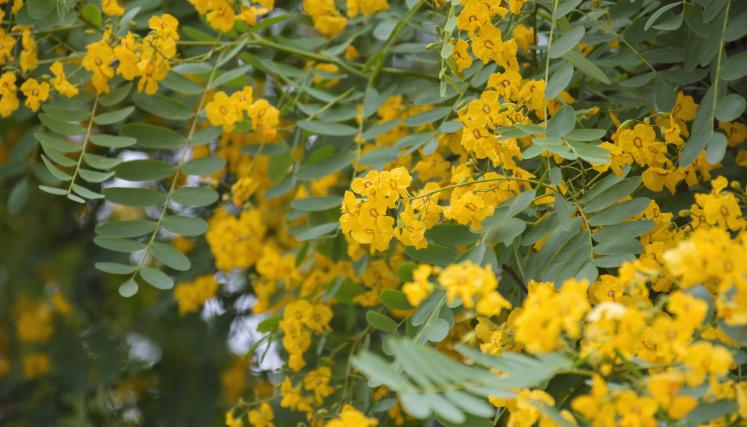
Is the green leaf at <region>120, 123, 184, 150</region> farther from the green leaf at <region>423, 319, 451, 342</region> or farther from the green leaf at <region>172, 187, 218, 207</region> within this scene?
the green leaf at <region>423, 319, 451, 342</region>

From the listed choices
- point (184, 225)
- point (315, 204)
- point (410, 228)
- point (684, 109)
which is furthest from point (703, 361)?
point (184, 225)

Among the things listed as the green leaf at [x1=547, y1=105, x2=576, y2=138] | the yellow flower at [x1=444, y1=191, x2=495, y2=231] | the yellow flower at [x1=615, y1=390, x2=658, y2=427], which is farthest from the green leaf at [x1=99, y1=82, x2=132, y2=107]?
→ the yellow flower at [x1=615, y1=390, x2=658, y2=427]

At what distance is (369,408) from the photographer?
1627 millimetres

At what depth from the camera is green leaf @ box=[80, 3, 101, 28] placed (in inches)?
67.9

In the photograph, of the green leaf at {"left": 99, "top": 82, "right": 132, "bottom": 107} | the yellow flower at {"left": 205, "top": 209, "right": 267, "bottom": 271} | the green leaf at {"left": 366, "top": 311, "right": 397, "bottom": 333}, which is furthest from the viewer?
the yellow flower at {"left": 205, "top": 209, "right": 267, "bottom": 271}

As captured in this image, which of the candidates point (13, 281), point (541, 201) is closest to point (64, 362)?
point (13, 281)

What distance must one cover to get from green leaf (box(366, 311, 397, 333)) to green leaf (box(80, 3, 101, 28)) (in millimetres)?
769

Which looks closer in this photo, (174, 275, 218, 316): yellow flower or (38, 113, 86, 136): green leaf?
(38, 113, 86, 136): green leaf

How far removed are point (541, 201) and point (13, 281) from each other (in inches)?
91.3

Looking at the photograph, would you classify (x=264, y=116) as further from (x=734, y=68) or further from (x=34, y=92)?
(x=734, y=68)

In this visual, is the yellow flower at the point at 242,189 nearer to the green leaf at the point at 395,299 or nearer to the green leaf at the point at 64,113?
the green leaf at the point at 64,113

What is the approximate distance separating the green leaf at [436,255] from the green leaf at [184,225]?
0.42 metres

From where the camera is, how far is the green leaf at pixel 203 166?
5.89ft

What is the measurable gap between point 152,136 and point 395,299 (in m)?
0.60
